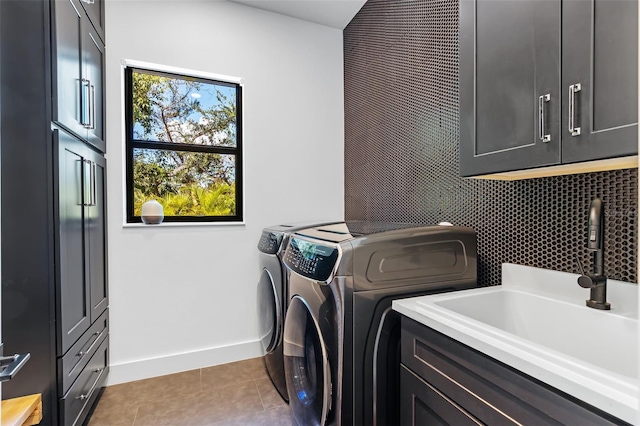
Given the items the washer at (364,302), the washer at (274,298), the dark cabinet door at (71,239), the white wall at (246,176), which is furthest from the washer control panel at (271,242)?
the dark cabinet door at (71,239)

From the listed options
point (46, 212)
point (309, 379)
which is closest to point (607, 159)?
point (309, 379)

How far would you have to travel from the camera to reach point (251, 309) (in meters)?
2.62

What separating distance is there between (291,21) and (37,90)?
6.68ft

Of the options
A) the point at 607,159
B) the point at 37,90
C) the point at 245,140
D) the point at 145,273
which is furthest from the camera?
the point at 245,140

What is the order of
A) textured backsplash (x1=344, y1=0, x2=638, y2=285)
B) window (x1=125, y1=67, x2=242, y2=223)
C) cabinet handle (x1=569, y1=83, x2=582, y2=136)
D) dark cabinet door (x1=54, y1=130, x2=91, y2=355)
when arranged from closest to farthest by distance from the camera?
cabinet handle (x1=569, y1=83, x2=582, y2=136)
textured backsplash (x1=344, y1=0, x2=638, y2=285)
dark cabinet door (x1=54, y1=130, x2=91, y2=355)
window (x1=125, y1=67, x2=242, y2=223)

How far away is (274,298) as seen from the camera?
203 centimetres

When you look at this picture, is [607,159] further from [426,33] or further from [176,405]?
[176,405]

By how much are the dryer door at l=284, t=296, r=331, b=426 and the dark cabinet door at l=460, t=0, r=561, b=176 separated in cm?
96

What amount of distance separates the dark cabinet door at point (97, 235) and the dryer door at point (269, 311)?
102 centimetres

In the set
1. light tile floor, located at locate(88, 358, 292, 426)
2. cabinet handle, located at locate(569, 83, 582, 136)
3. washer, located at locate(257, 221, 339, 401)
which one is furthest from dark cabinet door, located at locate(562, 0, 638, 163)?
light tile floor, located at locate(88, 358, 292, 426)

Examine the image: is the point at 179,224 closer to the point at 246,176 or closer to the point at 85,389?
the point at 246,176

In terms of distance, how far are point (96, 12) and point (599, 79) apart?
8.83 feet

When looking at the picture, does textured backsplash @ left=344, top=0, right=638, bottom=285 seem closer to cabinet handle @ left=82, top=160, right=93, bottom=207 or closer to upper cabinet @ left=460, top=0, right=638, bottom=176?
upper cabinet @ left=460, top=0, right=638, bottom=176

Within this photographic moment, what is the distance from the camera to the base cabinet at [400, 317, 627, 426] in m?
0.69
